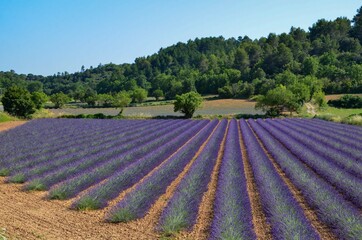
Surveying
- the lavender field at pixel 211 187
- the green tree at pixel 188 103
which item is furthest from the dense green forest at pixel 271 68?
the lavender field at pixel 211 187

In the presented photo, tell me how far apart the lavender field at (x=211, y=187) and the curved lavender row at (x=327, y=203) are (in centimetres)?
2

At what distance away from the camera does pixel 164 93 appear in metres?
106

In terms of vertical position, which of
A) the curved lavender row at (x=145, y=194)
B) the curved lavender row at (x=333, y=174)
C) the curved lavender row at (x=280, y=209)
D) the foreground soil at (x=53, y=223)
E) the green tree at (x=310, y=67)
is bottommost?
the foreground soil at (x=53, y=223)

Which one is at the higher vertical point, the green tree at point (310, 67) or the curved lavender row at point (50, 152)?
the green tree at point (310, 67)

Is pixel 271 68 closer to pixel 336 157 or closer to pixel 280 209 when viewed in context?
pixel 336 157

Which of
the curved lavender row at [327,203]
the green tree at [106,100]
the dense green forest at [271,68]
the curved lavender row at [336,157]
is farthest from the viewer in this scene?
the green tree at [106,100]

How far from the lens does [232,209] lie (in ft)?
24.8

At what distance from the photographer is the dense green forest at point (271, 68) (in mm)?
78750

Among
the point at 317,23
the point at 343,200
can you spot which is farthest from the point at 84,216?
the point at 317,23

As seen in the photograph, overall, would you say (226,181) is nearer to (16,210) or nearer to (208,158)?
(208,158)

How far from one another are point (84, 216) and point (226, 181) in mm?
4010

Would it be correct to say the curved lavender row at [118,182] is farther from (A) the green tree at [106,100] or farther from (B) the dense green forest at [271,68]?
(A) the green tree at [106,100]

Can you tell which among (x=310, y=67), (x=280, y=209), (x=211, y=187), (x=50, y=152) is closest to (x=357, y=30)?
(x=310, y=67)

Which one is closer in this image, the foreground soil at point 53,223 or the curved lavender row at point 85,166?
the foreground soil at point 53,223
